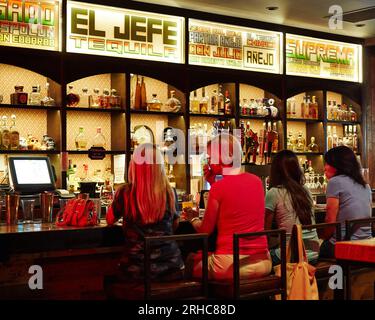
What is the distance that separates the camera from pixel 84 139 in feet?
21.1

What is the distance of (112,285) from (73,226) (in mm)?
419

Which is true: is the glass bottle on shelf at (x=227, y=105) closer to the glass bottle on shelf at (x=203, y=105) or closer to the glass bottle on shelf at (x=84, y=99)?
the glass bottle on shelf at (x=203, y=105)

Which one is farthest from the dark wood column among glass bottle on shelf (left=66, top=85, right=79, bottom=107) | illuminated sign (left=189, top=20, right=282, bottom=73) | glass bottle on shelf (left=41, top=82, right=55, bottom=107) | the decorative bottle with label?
glass bottle on shelf (left=41, top=82, right=55, bottom=107)

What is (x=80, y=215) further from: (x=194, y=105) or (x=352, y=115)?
(x=352, y=115)

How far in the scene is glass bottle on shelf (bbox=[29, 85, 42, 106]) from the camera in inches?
236

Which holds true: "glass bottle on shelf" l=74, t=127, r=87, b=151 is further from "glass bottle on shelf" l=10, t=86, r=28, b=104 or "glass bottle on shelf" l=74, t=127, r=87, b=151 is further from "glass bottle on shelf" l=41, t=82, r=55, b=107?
"glass bottle on shelf" l=10, t=86, r=28, b=104

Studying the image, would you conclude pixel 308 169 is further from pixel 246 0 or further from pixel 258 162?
pixel 246 0

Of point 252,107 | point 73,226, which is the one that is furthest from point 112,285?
point 252,107

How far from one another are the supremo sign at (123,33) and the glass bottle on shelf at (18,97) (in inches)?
23.9

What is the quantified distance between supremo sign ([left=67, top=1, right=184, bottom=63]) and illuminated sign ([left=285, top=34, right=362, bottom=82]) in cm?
170

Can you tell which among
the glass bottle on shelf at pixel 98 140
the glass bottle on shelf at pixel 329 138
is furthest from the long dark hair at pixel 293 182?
the glass bottle on shelf at pixel 329 138

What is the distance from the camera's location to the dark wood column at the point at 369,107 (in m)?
8.42

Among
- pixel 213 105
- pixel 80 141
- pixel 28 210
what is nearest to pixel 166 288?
pixel 28 210

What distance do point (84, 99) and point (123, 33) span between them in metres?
0.76
